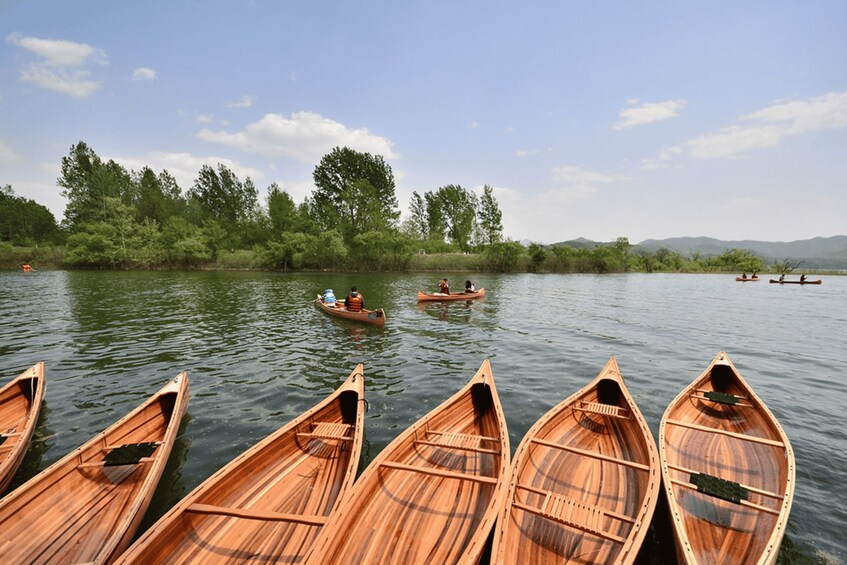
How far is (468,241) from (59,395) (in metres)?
85.1

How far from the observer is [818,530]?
564 centimetres

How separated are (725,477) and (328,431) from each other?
770cm

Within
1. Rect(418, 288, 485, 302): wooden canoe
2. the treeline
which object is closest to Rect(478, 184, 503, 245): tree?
the treeline

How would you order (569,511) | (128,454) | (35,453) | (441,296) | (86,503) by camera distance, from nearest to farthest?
1. (569,511)
2. (86,503)
3. (128,454)
4. (35,453)
5. (441,296)

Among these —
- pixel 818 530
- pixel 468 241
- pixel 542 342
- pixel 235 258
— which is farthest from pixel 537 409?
pixel 468 241

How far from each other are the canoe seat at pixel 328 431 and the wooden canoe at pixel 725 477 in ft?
18.4

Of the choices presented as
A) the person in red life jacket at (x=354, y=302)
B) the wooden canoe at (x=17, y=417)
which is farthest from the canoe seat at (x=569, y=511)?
the person in red life jacket at (x=354, y=302)

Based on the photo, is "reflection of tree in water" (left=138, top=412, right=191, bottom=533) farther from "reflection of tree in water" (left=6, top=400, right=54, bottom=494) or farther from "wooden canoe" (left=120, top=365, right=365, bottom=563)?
"reflection of tree in water" (left=6, top=400, right=54, bottom=494)

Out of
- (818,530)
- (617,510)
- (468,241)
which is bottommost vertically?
(818,530)

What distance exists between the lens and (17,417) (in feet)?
26.2

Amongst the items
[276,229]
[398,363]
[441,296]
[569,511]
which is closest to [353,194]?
[276,229]

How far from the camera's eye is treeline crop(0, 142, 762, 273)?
6312 cm

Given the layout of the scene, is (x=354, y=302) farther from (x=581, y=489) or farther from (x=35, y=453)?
(x=581, y=489)

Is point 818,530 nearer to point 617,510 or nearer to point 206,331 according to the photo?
point 617,510
